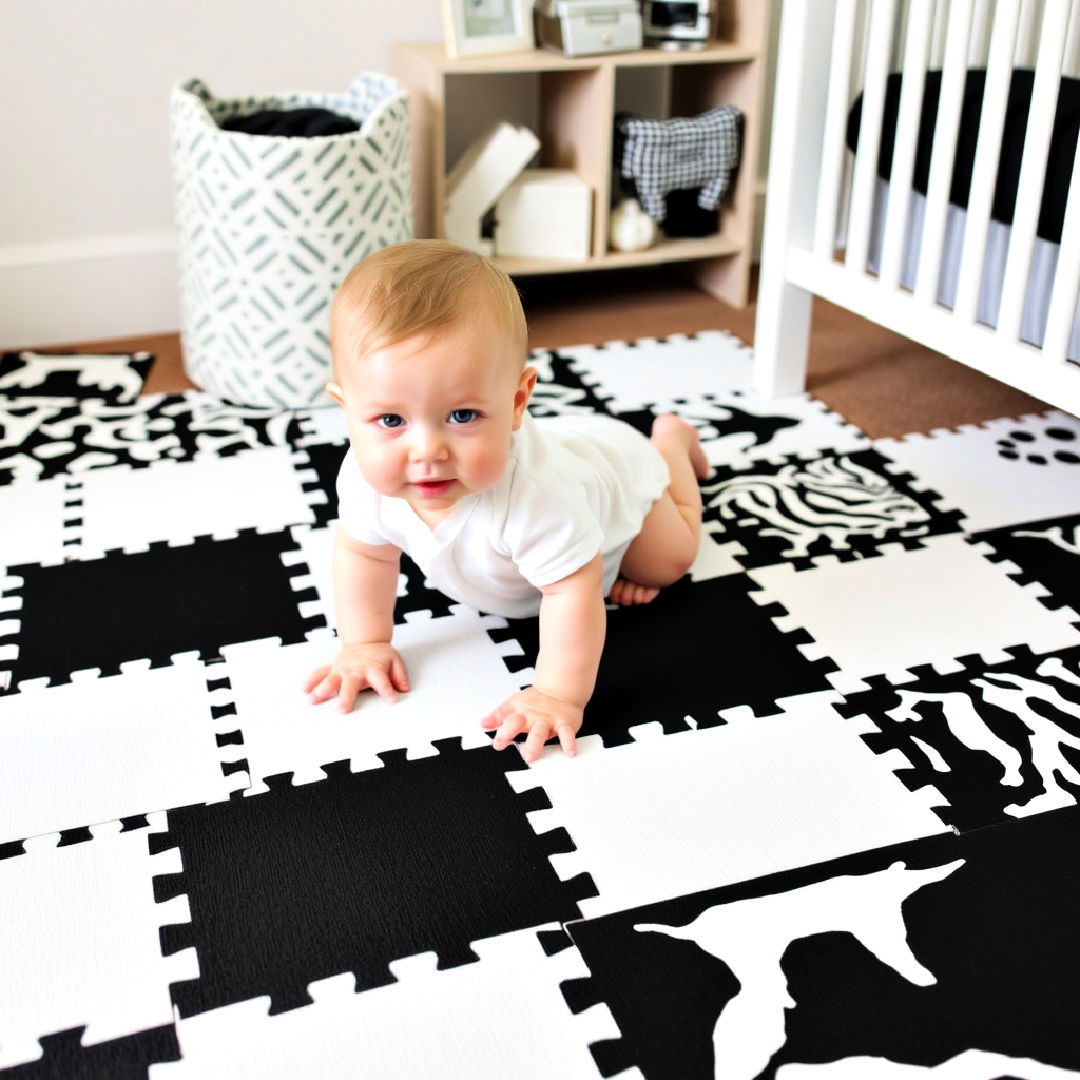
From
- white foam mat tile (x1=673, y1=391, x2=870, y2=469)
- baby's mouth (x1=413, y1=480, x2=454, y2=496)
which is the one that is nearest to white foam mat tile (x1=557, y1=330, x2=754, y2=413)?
white foam mat tile (x1=673, y1=391, x2=870, y2=469)

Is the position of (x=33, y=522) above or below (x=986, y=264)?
below

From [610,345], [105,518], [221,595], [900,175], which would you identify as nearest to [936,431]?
[900,175]

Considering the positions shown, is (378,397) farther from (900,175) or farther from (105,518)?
(900,175)

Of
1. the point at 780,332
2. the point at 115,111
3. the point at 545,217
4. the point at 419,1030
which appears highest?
the point at 115,111

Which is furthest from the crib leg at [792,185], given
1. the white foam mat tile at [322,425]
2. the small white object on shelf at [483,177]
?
the white foam mat tile at [322,425]

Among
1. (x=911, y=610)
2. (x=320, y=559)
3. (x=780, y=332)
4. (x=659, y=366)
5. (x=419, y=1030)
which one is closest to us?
(x=419, y=1030)

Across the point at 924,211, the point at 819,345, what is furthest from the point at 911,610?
the point at 819,345

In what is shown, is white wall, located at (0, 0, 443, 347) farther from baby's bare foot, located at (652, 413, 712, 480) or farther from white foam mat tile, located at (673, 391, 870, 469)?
baby's bare foot, located at (652, 413, 712, 480)

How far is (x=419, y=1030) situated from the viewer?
796mm

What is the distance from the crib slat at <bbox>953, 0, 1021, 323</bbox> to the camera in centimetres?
132

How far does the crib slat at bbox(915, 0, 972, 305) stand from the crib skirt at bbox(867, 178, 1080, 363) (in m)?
0.03

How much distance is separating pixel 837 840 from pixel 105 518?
0.95m

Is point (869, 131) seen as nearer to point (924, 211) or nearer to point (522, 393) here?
point (924, 211)

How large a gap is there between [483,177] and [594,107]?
21 centimetres
